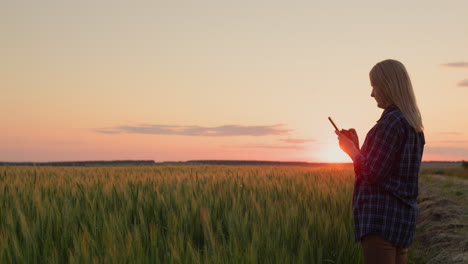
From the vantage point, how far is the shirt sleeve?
124 inches

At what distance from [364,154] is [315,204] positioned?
2978mm

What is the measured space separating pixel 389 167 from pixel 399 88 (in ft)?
1.79

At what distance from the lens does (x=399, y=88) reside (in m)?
3.20

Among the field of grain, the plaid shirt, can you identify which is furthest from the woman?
the field of grain

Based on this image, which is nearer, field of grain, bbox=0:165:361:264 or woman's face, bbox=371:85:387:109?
woman's face, bbox=371:85:387:109

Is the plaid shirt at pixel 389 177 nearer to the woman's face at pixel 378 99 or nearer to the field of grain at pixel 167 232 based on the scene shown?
the woman's face at pixel 378 99

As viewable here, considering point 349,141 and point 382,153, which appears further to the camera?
point 349,141

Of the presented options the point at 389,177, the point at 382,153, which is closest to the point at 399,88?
the point at 382,153

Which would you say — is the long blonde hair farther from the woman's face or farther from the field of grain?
the field of grain

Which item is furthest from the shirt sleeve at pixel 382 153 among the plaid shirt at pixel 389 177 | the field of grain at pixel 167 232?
the field of grain at pixel 167 232

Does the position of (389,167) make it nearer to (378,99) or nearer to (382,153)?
(382,153)

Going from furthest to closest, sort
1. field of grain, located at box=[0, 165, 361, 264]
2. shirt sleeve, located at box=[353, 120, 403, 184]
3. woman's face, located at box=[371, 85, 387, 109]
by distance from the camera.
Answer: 1. field of grain, located at box=[0, 165, 361, 264]
2. woman's face, located at box=[371, 85, 387, 109]
3. shirt sleeve, located at box=[353, 120, 403, 184]

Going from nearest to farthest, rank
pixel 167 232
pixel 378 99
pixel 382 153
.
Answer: pixel 382 153, pixel 378 99, pixel 167 232

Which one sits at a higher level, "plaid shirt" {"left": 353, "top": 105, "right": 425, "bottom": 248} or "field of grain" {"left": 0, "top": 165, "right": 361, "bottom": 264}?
"plaid shirt" {"left": 353, "top": 105, "right": 425, "bottom": 248}
